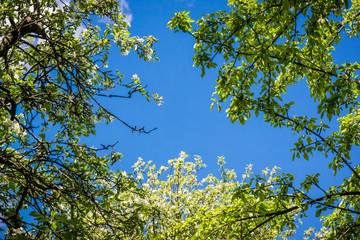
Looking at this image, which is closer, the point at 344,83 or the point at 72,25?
the point at 344,83

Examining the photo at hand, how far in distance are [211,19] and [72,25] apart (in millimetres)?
3385

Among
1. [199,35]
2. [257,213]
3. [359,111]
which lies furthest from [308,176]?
[199,35]

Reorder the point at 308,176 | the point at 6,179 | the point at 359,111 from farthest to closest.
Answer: the point at 359,111 < the point at 308,176 < the point at 6,179

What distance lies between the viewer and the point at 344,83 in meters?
4.24

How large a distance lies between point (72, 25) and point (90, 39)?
0.51 m

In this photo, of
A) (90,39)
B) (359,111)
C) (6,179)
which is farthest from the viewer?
(90,39)

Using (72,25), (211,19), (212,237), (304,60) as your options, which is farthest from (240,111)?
(72,25)

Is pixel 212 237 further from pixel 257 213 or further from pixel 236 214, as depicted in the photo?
pixel 257 213

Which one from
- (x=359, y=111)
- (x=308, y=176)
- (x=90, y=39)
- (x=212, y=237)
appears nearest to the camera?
(x=308, y=176)

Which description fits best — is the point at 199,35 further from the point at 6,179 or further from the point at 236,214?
the point at 6,179

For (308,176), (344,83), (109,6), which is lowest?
(308,176)

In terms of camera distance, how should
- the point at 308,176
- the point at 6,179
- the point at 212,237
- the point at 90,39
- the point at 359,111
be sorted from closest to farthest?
the point at 6,179, the point at 308,176, the point at 212,237, the point at 359,111, the point at 90,39

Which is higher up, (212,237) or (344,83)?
(344,83)

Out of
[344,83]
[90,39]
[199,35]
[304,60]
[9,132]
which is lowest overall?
[344,83]
